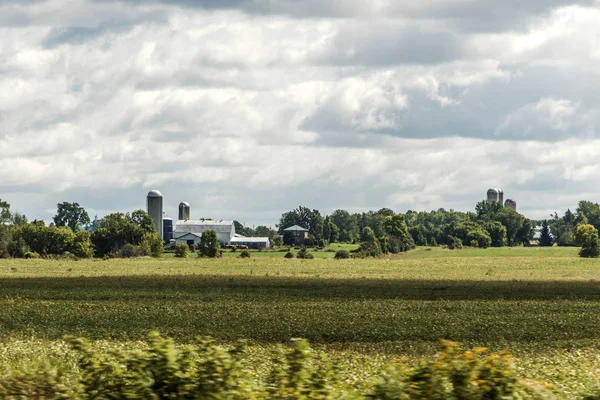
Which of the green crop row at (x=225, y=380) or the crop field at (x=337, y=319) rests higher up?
the green crop row at (x=225, y=380)

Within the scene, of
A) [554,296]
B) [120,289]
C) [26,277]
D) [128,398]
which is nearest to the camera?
[128,398]

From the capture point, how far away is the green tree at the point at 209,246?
165750mm

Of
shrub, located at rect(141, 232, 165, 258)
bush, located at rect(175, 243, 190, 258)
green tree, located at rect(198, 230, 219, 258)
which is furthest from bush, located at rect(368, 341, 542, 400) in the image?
shrub, located at rect(141, 232, 165, 258)

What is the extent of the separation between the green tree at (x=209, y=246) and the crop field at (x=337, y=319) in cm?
9005

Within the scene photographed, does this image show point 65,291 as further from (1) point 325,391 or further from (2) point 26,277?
(1) point 325,391

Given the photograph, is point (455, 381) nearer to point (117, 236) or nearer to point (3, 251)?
point (3, 251)

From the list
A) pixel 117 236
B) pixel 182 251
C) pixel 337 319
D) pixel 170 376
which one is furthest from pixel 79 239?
pixel 170 376

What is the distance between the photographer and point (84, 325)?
40.5 metres

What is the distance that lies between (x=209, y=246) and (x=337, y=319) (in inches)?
4926

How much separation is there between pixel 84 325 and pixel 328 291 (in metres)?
27.5

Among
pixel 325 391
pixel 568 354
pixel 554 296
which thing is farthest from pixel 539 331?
pixel 325 391

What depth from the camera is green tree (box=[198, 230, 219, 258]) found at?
544 feet

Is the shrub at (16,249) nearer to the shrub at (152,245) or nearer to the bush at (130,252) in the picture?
the bush at (130,252)

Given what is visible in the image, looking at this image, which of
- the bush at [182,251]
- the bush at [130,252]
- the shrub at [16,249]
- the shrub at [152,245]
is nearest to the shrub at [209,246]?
the bush at [182,251]
